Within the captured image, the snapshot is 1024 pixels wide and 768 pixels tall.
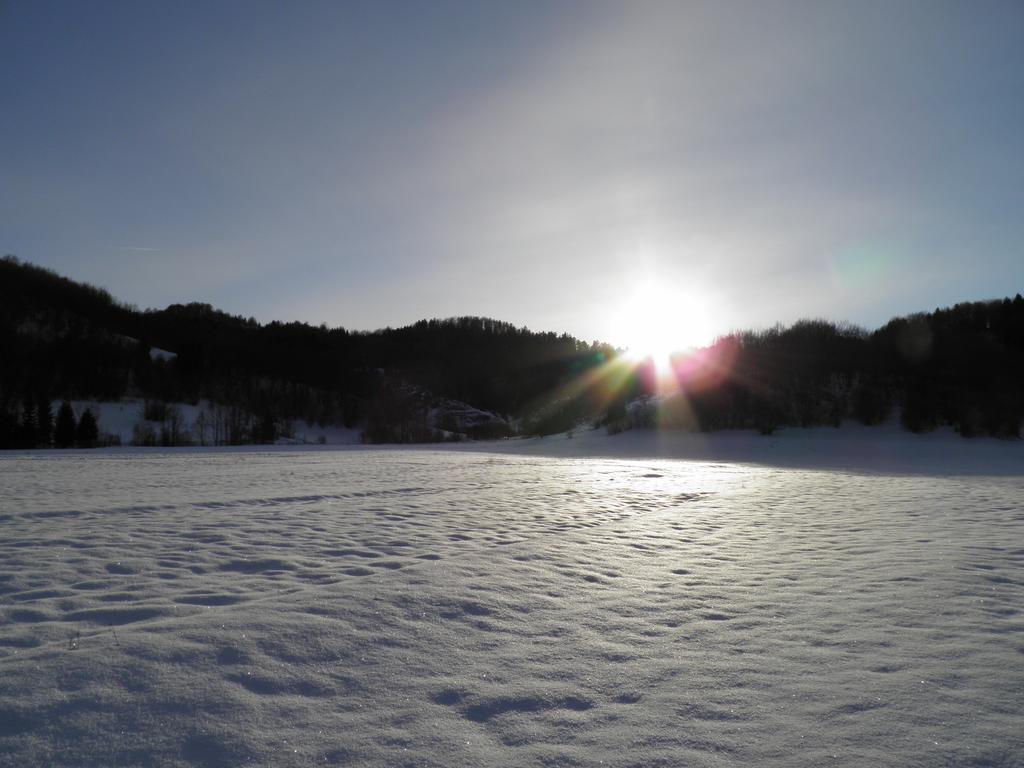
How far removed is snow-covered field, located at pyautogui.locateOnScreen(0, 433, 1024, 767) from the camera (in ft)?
8.64

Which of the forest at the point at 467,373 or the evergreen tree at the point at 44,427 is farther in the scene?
the evergreen tree at the point at 44,427

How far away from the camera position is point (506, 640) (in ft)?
12.4

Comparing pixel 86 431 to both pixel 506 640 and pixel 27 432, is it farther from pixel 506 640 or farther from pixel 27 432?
pixel 506 640

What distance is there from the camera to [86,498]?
33.1ft

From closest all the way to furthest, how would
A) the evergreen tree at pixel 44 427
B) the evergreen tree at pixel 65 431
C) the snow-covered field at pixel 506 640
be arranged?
1. the snow-covered field at pixel 506 640
2. the evergreen tree at pixel 44 427
3. the evergreen tree at pixel 65 431

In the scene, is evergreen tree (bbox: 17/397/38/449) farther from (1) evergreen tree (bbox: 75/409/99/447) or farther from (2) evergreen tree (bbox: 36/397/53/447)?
(1) evergreen tree (bbox: 75/409/99/447)

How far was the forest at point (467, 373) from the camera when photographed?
29078 mm

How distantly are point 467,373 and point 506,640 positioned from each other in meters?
109

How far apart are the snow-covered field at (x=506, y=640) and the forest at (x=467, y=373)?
23.7 m

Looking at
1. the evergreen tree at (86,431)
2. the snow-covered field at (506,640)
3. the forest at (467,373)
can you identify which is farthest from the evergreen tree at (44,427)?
the snow-covered field at (506,640)

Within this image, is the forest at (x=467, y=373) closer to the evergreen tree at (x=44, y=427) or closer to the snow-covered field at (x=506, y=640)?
the evergreen tree at (x=44, y=427)

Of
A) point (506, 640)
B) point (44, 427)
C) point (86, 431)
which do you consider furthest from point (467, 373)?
point (506, 640)

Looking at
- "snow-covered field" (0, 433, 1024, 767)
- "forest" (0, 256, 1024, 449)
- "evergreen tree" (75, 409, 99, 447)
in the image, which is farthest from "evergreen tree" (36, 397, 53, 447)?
"snow-covered field" (0, 433, 1024, 767)

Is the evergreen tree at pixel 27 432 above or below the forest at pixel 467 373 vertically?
below
